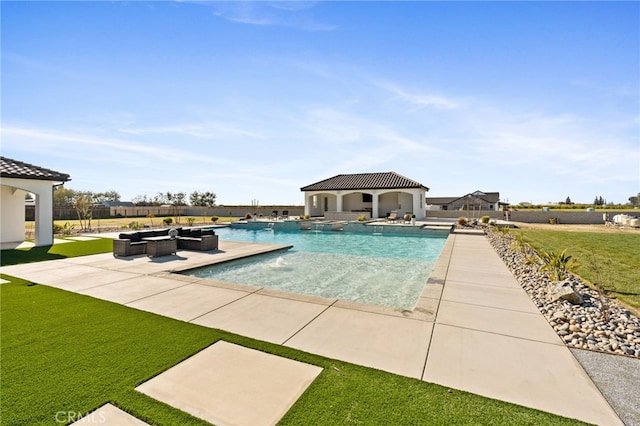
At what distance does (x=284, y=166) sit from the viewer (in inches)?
1222

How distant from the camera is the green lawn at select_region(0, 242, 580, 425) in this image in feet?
7.13

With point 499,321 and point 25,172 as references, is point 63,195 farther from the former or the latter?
point 499,321

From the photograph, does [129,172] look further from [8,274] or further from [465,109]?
[465,109]

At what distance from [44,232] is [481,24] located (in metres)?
18.4

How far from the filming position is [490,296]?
5254 millimetres

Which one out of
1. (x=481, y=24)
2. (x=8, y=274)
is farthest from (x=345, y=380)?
(x=481, y=24)

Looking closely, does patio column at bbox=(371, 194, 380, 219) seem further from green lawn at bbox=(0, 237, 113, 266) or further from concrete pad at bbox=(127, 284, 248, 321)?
concrete pad at bbox=(127, 284, 248, 321)

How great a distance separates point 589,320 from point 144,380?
5.73 metres

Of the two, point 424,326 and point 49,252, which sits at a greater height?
point 49,252

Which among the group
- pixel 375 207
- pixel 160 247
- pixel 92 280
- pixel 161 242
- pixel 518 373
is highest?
pixel 375 207

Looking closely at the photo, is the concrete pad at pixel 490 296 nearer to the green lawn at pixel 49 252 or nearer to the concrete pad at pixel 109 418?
the concrete pad at pixel 109 418

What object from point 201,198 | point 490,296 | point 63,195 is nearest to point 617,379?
point 490,296

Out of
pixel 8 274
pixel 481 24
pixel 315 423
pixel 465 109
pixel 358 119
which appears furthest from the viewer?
pixel 358 119

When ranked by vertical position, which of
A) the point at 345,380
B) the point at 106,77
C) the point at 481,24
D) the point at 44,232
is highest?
the point at 481,24
